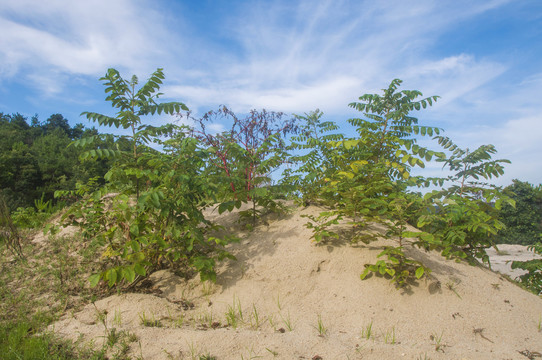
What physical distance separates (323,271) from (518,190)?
40.5 ft

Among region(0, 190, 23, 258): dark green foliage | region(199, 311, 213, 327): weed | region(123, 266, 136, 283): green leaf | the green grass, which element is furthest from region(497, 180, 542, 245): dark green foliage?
region(0, 190, 23, 258): dark green foliage

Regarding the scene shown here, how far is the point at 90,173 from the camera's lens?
16.4 metres

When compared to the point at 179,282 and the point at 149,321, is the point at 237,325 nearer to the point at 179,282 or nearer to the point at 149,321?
the point at 149,321

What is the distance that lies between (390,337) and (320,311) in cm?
70

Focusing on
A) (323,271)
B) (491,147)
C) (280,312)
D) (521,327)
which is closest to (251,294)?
(280,312)

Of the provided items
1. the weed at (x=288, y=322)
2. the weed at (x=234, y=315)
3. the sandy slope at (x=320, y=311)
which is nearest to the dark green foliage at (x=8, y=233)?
the sandy slope at (x=320, y=311)

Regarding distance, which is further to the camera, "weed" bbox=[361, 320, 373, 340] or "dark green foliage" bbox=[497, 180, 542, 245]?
"dark green foliage" bbox=[497, 180, 542, 245]

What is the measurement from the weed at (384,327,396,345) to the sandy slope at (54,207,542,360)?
0.01m

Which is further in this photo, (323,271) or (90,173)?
(90,173)

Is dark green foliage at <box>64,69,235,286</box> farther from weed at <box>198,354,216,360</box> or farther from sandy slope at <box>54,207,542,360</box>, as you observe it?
weed at <box>198,354,216,360</box>

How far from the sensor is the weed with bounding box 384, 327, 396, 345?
286 centimetres

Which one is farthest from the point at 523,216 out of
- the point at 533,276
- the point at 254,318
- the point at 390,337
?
the point at 254,318

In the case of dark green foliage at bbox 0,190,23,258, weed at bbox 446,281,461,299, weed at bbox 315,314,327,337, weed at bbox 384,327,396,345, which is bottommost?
weed at bbox 384,327,396,345

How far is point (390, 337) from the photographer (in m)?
2.98
